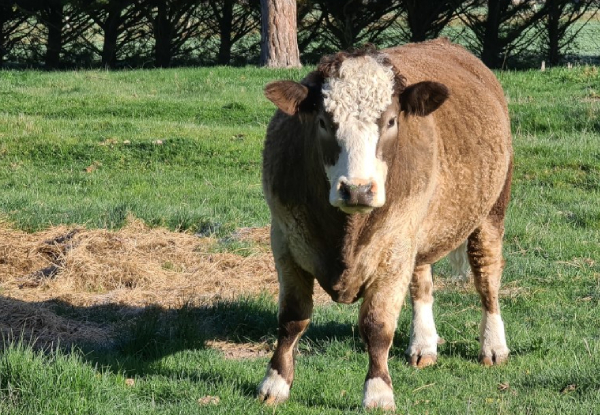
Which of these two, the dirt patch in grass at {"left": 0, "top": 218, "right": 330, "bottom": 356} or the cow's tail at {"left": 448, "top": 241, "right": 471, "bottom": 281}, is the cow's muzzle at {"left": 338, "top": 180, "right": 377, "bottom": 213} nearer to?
the dirt patch in grass at {"left": 0, "top": 218, "right": 330, "bottom": 356}

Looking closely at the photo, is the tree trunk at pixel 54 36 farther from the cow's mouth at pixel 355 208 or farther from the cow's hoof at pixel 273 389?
the cow's mouth at pixel 355 208

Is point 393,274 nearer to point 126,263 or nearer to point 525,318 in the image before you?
point 525,318

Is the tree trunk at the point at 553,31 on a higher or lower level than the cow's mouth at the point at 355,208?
higher

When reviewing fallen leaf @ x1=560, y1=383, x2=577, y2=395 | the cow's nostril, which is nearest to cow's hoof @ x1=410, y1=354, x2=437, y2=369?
fallen leaf @ x1=560, y1=383, x2=577, y2=395

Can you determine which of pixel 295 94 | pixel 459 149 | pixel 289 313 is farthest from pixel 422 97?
pixel 289 313

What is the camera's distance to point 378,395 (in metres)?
5.79

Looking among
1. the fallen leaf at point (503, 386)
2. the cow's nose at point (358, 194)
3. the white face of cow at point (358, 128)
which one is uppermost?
the white face of cow at point (358, 128)

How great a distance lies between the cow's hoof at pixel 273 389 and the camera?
19.5 feet

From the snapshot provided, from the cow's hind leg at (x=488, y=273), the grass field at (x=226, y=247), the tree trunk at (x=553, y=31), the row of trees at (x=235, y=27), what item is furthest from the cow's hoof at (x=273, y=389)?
the tree trunk at (x=553, y=31)

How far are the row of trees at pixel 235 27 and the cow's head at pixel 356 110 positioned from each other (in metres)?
19.7

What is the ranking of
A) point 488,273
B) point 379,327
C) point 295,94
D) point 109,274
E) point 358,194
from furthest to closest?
point 109,274
point 488,273
point 379,327
point 295,94
point 358,194

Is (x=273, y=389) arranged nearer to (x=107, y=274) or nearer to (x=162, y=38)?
(x=107, y=274)

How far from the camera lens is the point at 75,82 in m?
19.5

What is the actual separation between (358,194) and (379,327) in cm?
119
